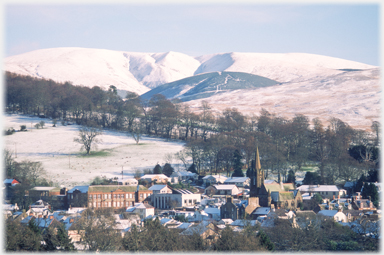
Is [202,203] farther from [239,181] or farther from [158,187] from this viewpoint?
[239,181]

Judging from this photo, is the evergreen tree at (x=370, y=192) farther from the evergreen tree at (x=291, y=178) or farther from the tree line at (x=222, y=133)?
the evergreen tree at (x=291, y=178)

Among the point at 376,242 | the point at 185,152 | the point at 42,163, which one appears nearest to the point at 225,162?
the point at 185,152

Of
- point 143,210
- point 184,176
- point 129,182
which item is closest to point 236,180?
point 184,176

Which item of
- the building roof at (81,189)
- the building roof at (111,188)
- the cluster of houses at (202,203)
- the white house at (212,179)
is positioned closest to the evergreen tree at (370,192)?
the cluster of houses at (202,203)

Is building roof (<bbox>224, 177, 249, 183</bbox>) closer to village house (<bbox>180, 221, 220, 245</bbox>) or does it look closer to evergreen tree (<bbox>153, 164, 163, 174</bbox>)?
evergreen tree (<bbox>153, 164, 163, 174</bbox>)

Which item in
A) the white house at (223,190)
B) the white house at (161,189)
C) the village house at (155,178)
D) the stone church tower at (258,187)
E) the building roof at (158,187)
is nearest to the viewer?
the stone church tower at (258,187)
